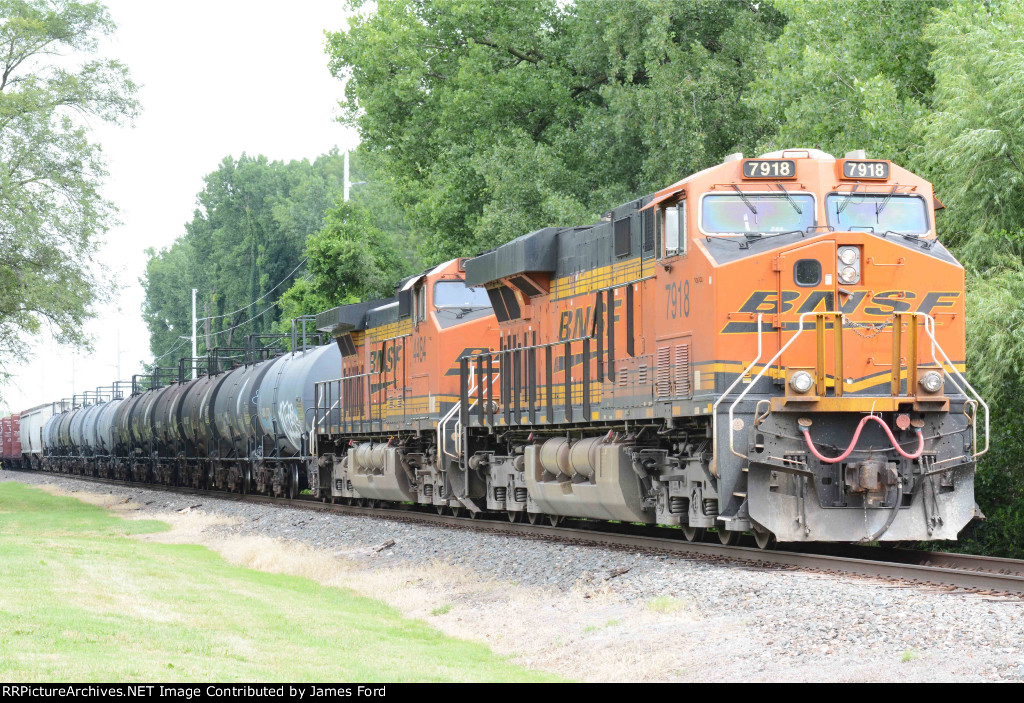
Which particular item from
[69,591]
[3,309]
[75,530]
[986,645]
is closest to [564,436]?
[69,591]

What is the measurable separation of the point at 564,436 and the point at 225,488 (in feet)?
77.8

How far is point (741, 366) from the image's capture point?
13570mm

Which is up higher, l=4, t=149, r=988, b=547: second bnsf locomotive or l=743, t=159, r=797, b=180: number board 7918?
l=743, t=159, r=797, b=180: number board 7918

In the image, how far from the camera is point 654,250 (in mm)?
15148

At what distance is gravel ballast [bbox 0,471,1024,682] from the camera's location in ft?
27.9

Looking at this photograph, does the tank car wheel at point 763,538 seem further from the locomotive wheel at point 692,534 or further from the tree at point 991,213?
the tree at point 991,213

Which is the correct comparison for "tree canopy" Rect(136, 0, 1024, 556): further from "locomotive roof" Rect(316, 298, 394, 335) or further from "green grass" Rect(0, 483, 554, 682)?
"green grass" Rect(0, 483, 554, 682)

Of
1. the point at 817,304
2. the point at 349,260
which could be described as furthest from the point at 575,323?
the point at 349,260

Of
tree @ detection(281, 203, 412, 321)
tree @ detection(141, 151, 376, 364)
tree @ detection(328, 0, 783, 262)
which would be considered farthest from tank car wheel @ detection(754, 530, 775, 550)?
tree @ detection(141, 151, 376, 364)

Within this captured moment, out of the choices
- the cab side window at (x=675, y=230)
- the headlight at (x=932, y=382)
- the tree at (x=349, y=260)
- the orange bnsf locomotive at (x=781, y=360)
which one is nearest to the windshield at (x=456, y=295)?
the orange bnsf locomotive at (x=781, y=360)

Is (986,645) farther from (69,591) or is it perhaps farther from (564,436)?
(564,436)

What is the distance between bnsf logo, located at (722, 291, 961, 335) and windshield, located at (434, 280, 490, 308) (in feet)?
31.5

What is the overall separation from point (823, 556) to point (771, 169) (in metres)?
4.27

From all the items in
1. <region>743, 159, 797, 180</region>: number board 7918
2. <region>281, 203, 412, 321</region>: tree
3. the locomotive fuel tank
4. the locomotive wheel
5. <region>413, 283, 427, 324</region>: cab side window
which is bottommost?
the locomotive wheel
